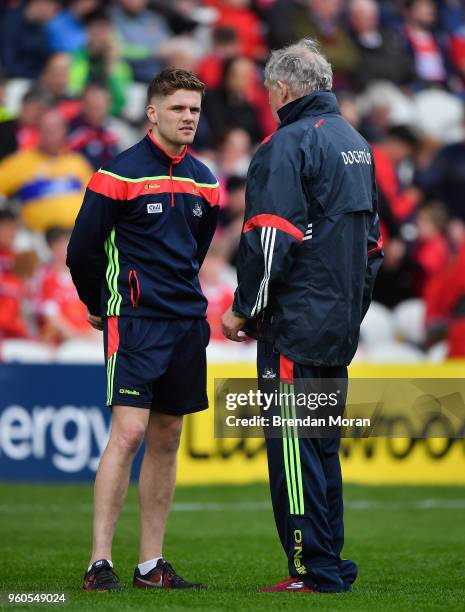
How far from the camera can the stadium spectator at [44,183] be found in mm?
13312

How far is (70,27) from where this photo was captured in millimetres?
15102

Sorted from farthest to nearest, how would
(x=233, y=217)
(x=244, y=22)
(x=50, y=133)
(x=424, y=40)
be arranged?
(x=424, y=40) → (x=244, y=22) → (x=233, y=217) → (x=50, y=133)

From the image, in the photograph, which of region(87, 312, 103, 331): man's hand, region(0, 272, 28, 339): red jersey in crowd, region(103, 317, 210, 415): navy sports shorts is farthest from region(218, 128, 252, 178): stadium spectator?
region(103, 317, 210, 415): navy sports shorts

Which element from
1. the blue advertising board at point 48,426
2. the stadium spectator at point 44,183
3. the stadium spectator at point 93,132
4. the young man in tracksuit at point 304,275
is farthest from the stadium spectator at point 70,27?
the young man in tracksuit at point 304,275

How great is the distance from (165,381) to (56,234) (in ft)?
23.3

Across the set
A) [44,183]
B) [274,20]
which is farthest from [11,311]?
[274,20]

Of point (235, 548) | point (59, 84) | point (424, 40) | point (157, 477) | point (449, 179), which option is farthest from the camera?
point (424, 40)

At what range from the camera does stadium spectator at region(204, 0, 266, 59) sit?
53.3ft

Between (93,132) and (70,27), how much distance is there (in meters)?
1.57

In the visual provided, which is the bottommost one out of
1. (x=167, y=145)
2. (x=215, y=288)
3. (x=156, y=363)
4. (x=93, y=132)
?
(x=156, y=363)

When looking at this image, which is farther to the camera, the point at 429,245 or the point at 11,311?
the point at 429,245

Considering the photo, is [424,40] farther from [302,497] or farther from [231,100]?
[302,497]

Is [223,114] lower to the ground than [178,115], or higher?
higher

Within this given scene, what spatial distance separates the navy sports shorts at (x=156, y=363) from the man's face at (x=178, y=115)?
0.85 m
